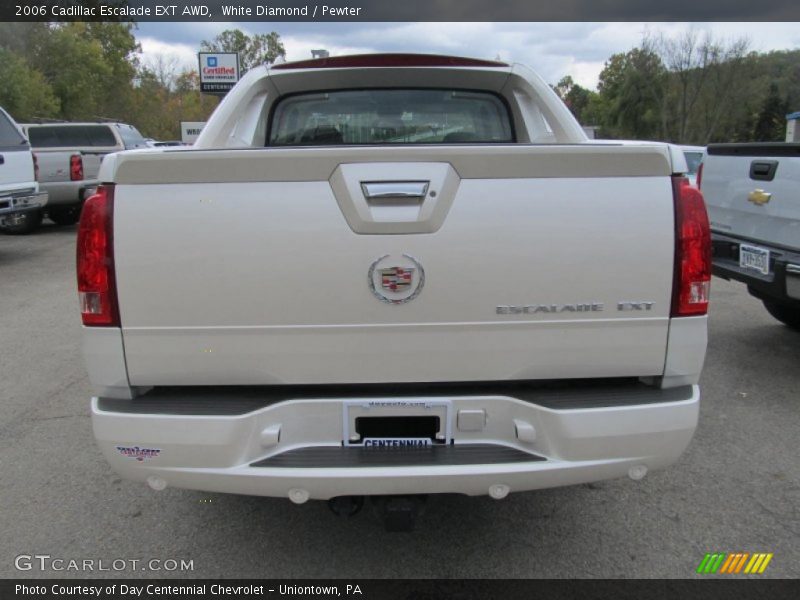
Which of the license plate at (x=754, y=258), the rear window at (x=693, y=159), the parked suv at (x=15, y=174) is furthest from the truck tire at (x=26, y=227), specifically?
the rear window at (x=693, y=159)

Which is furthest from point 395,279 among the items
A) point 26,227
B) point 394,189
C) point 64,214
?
point 64,214

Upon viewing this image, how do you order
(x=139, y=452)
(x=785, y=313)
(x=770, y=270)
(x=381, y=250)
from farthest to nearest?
1. (x=785, y=313)
2. (x=770, y=270)
3. (x=139, y=452)
4. (x=381, y=250)

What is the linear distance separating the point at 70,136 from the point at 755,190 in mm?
14079

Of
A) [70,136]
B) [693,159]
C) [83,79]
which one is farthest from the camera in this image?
[83,79]

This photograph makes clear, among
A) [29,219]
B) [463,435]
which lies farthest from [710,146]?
[29,219]

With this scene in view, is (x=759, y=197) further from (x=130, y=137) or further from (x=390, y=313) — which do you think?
(x=130, y=137)

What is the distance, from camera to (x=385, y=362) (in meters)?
2.17

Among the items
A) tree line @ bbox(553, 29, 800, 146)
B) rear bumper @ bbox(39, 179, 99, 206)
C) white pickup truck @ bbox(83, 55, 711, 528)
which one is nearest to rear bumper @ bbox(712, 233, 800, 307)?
white pickup truck @ bbox(83, 55, 711, 528)

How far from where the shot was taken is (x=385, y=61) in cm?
355

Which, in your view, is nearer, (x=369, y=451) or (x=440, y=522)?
(x=369, y=451)

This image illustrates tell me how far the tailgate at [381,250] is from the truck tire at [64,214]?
12.7m

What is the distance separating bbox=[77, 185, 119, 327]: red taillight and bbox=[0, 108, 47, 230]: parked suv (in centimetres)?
845

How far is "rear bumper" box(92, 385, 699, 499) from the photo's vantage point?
2.11m

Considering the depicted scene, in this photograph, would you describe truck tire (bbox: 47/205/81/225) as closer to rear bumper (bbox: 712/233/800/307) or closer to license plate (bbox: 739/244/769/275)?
rear bumper (bbox: 712/233/800/307)
